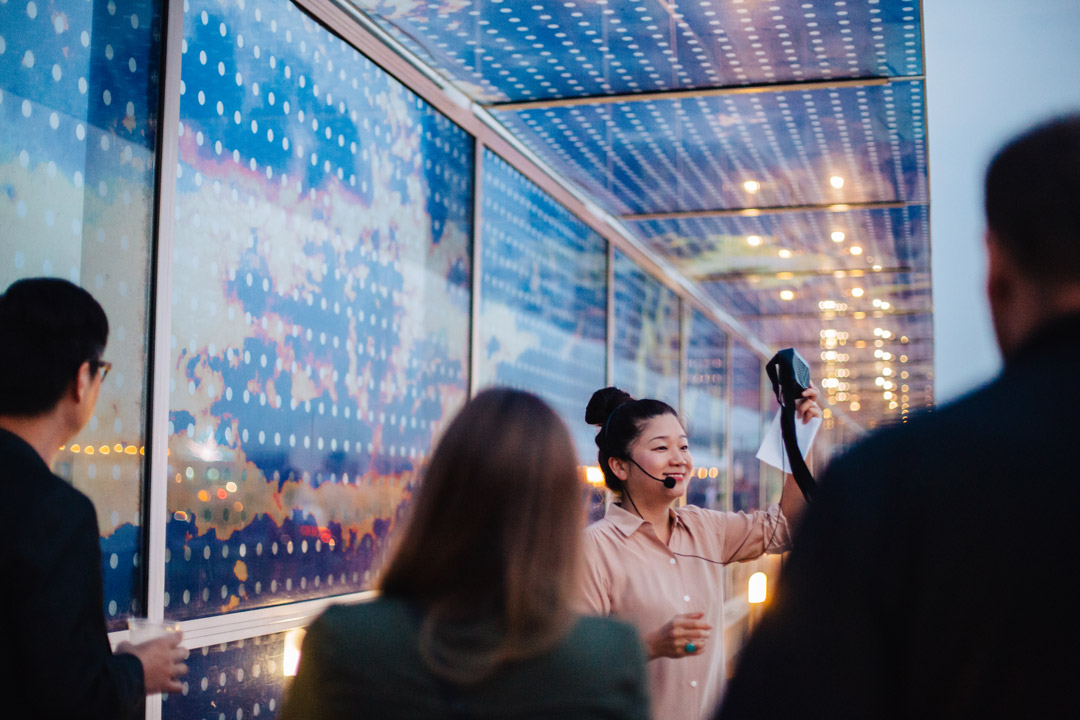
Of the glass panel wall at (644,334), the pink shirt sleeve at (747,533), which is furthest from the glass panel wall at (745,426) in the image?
the pink shirt sleeve at (747,533)

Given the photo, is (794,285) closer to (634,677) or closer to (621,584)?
(621,584)

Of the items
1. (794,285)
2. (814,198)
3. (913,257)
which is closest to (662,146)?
(814,198)

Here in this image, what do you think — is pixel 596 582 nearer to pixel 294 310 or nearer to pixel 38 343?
pixel 38 343

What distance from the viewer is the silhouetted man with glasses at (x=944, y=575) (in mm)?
750

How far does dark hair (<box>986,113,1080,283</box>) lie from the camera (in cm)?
85

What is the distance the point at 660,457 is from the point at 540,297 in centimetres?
358

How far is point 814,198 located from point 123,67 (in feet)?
14.9

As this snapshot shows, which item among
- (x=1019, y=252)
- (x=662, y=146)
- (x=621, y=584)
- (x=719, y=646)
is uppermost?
(x=662, y=146)

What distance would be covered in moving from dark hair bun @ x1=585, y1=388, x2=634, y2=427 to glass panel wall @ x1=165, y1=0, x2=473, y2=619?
110cm

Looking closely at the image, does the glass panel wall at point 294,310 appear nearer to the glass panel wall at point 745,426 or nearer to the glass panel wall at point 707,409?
the glass panel wall at point 707,409

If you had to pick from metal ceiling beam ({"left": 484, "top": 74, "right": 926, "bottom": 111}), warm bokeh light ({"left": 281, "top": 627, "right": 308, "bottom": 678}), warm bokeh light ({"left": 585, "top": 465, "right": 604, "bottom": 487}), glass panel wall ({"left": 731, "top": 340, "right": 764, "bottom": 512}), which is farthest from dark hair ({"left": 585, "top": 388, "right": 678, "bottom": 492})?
glass panel wall ({"left": 731, "top": 340, "right": 764, "bottom": 512})

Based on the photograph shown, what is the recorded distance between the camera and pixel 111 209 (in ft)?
9.63

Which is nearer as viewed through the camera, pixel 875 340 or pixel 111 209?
pixel 111 209

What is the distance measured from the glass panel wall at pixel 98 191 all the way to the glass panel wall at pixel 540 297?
244cm
